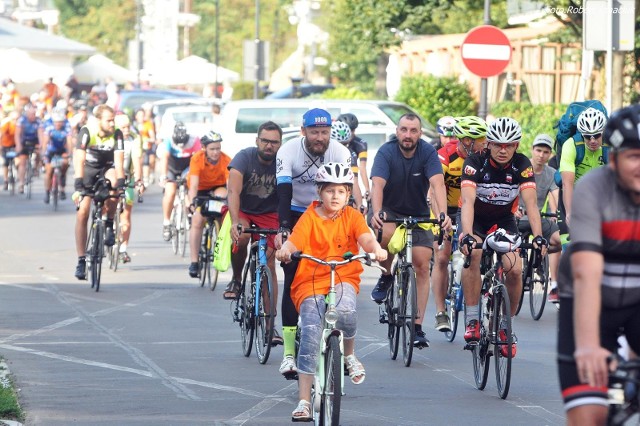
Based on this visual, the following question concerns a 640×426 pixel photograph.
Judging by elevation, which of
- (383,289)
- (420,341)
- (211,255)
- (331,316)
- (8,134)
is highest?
(8,134)

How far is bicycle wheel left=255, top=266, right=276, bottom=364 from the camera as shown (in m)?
10.9

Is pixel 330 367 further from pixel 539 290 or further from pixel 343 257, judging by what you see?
pixel 539 290

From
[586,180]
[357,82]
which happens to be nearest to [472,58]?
[586,180]

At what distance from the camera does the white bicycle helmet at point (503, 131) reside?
411 inches

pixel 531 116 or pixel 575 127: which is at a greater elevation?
pixel 531 116

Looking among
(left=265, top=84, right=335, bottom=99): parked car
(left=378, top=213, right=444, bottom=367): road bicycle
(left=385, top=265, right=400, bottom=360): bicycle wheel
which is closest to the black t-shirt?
(left=378, top=213, right=444, bottom=367): road bicycle

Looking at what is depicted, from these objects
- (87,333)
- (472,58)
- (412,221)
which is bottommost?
(87,333)

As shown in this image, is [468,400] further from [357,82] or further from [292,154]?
[357,82]

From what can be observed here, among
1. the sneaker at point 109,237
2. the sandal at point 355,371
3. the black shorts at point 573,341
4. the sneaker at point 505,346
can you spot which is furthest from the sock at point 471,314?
the sneaker at point 109,237

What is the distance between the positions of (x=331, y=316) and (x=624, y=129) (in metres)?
3.14

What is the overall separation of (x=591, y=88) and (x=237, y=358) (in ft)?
68.4

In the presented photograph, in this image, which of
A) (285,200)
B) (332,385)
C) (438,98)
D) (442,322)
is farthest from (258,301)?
(438,98)

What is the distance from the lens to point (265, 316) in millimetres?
11023

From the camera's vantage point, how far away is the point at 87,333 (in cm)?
1295
